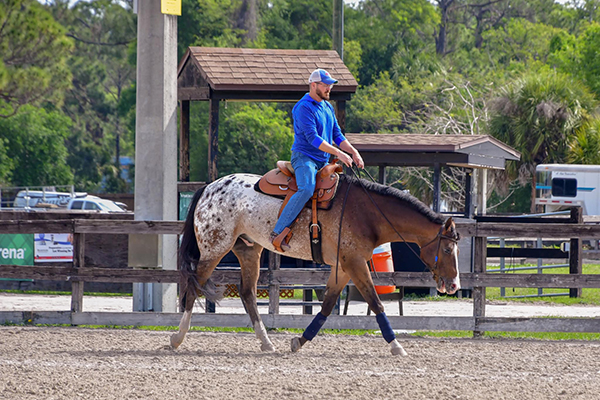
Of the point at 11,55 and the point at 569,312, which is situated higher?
the point at 11,55

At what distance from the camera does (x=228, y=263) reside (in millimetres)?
11492

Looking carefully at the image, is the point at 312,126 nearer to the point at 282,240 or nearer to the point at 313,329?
the point at 282,240

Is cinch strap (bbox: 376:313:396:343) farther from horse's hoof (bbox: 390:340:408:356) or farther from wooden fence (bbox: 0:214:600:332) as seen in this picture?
wooden fence (bbox: 0:214:600:332)

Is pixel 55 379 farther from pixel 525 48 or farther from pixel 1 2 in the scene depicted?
pixel 525 48

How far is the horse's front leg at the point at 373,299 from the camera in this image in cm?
751

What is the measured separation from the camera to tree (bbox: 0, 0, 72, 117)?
32.1 meters

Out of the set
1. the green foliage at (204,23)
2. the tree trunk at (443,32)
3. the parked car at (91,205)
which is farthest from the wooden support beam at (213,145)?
the tree trunk at (443,32)

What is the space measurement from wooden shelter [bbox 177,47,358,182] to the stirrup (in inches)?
148

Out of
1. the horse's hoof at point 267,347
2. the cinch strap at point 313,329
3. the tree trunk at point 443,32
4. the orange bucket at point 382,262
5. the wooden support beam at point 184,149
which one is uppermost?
the tree trunk at point 443,32

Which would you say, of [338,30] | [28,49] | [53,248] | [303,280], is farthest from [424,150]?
[28,49]

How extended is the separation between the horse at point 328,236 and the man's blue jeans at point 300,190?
0.18 metres

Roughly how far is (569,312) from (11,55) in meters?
27.4

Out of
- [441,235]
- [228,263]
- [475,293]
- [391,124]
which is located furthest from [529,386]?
[391,124]

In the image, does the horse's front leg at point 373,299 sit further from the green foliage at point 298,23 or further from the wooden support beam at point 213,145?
the green foliage at point 298,23
